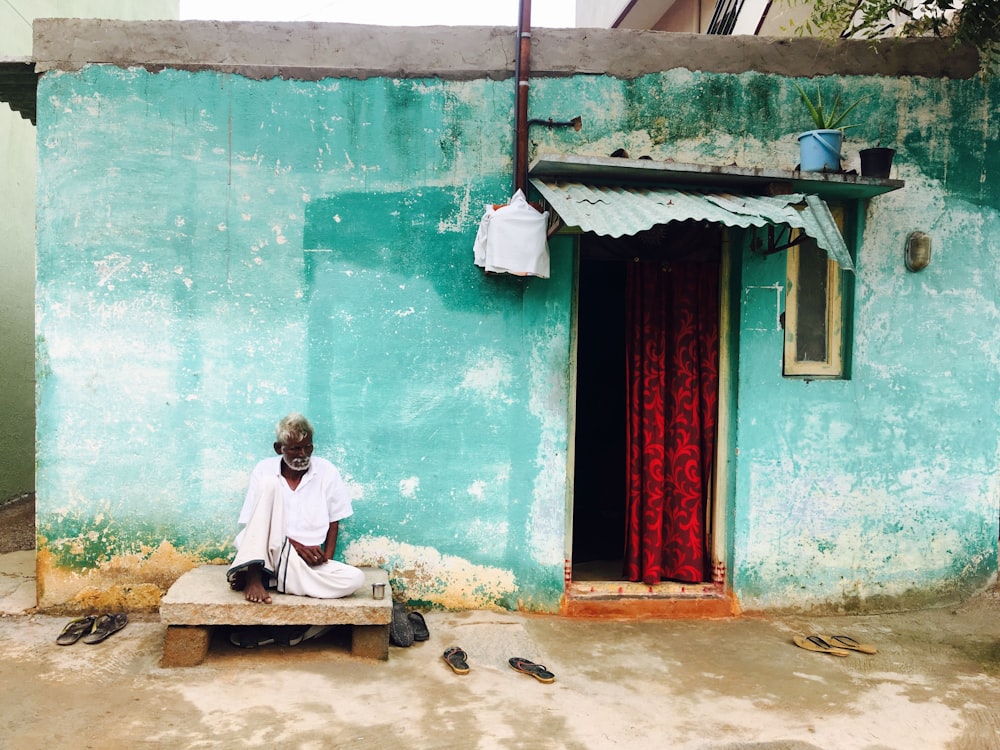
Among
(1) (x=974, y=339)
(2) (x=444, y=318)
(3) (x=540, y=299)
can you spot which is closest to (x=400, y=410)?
(2) (x=444, y=318)

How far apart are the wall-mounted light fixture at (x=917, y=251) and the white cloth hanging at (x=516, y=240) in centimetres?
258

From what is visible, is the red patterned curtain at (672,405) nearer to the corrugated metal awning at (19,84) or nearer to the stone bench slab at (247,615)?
the stone bench slab at (247,615)

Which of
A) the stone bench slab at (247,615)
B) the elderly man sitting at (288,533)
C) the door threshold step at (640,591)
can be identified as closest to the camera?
the stone bench slab at (247,615)

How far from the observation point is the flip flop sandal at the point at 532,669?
173 inches

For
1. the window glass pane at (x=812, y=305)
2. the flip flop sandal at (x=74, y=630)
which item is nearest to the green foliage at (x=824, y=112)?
the window glass pane at (x=812, y=305)

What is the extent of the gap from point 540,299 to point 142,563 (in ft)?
10.1

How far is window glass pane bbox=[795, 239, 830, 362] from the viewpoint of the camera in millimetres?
5605

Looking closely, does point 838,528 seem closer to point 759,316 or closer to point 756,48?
point 759,316

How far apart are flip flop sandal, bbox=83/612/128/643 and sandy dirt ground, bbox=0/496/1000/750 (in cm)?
6

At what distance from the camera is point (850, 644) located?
5.00m

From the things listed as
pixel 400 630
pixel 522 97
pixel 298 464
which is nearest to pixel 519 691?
pixel 400 630

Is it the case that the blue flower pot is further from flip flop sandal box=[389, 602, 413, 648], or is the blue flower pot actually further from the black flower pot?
flip flop sandal box=[389, 602, 413, 648]

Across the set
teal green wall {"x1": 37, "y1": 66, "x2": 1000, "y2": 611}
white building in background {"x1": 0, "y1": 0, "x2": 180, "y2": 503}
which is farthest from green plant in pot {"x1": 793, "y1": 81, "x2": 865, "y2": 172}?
white building in background {"x1": 0, "y1": 0, "x2": 180, "y2": 503}

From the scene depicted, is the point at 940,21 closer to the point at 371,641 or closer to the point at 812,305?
the point at 812,305
